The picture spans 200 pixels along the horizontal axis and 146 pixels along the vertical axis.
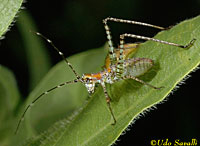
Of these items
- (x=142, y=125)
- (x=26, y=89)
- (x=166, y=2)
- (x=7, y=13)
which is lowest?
(x=142, y=125)

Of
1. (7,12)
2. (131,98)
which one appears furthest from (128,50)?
(7,12)

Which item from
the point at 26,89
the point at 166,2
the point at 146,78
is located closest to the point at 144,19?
the point at 166,2

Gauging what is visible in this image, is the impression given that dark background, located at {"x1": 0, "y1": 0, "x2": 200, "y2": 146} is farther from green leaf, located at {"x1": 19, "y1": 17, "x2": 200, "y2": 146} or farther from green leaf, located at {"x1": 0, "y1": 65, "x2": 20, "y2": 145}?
green leaf, located at {"x1": 19, "y1": 17, "x2": 200, "y2": 146}

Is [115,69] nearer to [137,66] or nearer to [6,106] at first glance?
[137,66]

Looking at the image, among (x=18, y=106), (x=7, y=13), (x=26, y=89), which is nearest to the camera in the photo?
(x=7, y=13)

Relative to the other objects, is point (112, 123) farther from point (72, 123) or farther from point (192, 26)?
point (192, 26)

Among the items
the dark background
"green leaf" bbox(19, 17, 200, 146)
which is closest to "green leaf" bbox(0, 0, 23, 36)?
"green leaf" bbox(19, 17, 200, 146)
